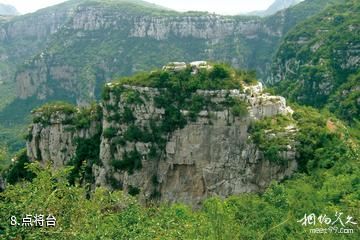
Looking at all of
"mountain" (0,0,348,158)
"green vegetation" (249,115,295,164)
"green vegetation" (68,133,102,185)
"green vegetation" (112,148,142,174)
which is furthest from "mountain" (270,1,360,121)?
"mountain" (0,0,348,158)

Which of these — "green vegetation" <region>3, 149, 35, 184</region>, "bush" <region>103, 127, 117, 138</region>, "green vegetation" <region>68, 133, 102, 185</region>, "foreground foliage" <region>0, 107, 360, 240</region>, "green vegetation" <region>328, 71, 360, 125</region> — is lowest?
"green vegetation" <region>3, 149, 35, 184</region>

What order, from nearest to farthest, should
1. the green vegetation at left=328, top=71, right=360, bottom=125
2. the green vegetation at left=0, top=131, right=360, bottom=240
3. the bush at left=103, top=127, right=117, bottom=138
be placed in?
1. the green vegetation at left=0, top=131, right=360, bottom=240
2. the bush at left=103, top=127, right=117, bottom=138
3. the green vegetation at left=328, top=71, right=360, bottom=125

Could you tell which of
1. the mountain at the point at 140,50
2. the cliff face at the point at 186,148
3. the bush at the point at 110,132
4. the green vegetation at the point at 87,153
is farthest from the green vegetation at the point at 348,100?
the mountain at the point at 140,50

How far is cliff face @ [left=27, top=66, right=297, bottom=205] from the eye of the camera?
47.0m

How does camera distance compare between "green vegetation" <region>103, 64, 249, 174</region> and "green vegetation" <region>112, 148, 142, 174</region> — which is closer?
"green vegetation" <region>103, 64, 249, 174</region>

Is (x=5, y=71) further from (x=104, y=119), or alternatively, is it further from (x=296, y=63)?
(x=104, y=119)

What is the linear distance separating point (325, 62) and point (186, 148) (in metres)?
33.3

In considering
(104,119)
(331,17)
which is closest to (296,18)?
(331,17)

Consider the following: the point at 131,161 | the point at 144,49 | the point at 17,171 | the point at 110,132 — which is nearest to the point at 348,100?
the point at 131,161

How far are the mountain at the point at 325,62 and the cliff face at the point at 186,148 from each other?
57.2 ft

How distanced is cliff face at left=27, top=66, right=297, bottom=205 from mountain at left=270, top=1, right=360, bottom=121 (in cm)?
1742

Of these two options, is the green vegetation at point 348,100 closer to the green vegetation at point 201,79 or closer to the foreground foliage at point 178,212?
the green vegetation at point 201,79

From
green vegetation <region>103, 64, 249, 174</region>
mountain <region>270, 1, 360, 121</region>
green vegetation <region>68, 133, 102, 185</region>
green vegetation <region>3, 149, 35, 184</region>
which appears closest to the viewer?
green vegetation <region>103, 64, 249, 174</region>

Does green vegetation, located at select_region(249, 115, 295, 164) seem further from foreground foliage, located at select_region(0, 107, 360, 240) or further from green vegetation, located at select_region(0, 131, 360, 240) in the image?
green vegetation, located at select_region(0, 131, 360, 240)
